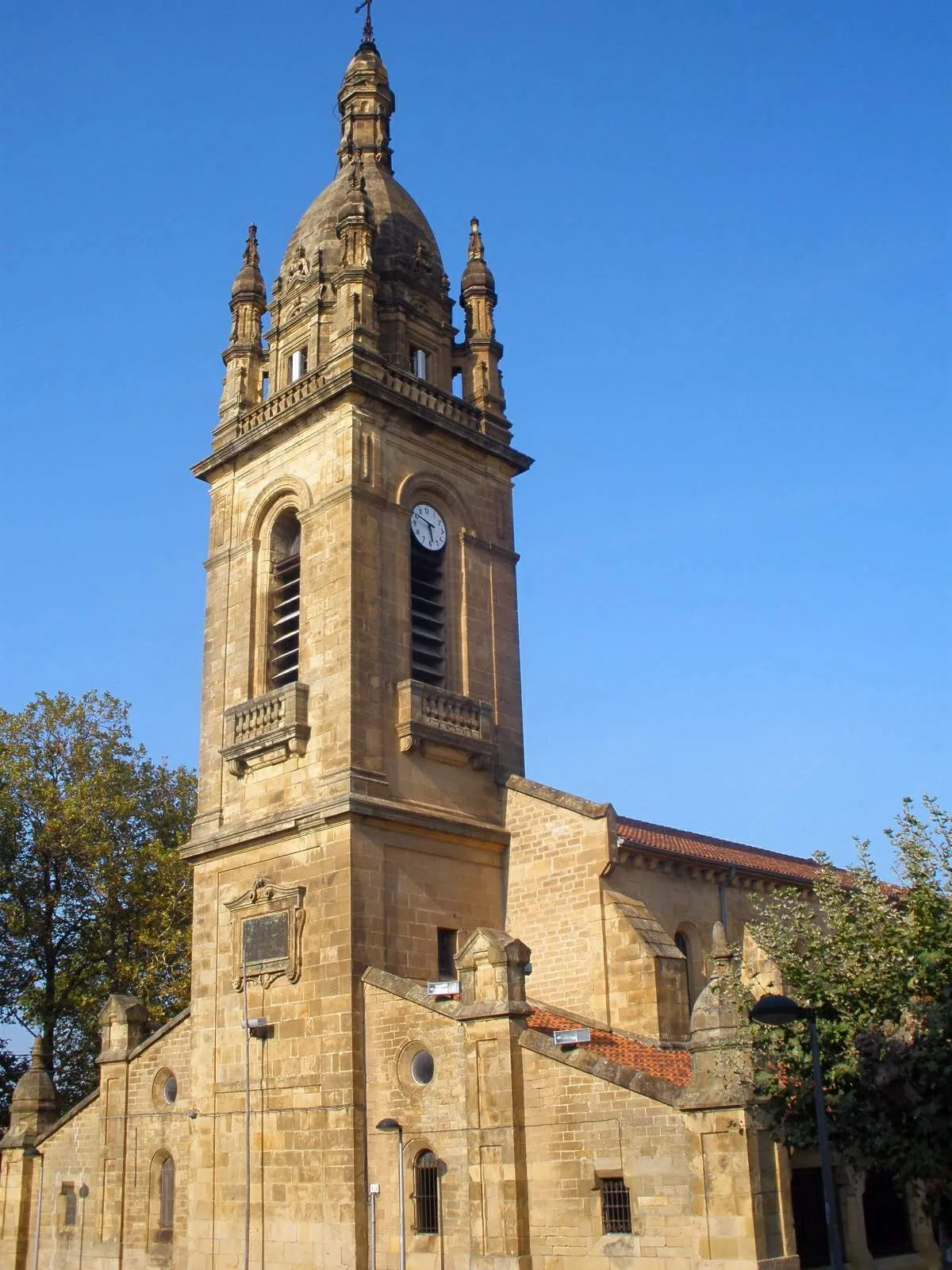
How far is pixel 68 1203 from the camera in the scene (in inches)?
1181

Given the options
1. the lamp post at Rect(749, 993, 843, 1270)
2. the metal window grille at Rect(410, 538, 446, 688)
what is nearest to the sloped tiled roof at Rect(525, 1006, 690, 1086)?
the lamp post at Rect(749, 993, 843, 1270)

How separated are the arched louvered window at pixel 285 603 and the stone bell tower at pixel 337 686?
0.06 metres

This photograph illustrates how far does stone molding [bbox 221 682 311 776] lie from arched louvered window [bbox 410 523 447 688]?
282 cm

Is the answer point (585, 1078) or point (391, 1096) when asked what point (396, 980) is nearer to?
point (391, 1096)

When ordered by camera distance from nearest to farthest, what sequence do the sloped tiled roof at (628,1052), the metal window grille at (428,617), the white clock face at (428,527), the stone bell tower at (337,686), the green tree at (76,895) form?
the sloped tiled roof at (628,1052)
the stone bell tower at (337,686)
the metal window grille at (428,617)
the white clock face at (428,527)
the green tree at (76,895)

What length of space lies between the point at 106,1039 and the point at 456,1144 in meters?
12.2

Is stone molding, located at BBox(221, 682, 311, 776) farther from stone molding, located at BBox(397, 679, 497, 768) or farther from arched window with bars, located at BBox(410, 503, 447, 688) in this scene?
arched window with bars, located at BBox(410, 503, 447, 688)

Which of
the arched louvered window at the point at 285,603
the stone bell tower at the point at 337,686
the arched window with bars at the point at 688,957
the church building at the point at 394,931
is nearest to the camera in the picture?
the church building at the point at 394,931

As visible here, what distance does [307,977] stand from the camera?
79.2 feet

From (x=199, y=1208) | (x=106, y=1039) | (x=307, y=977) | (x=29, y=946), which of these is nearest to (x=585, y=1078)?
(x=307, y=977)

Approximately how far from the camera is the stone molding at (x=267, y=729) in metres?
25.9

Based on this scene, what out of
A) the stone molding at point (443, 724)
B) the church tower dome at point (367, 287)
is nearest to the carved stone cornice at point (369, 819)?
the stone molding at point (443, 724)

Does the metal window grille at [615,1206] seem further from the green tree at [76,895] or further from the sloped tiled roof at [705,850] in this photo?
the green tree at [76,895]

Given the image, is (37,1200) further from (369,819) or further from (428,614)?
(428,614)
